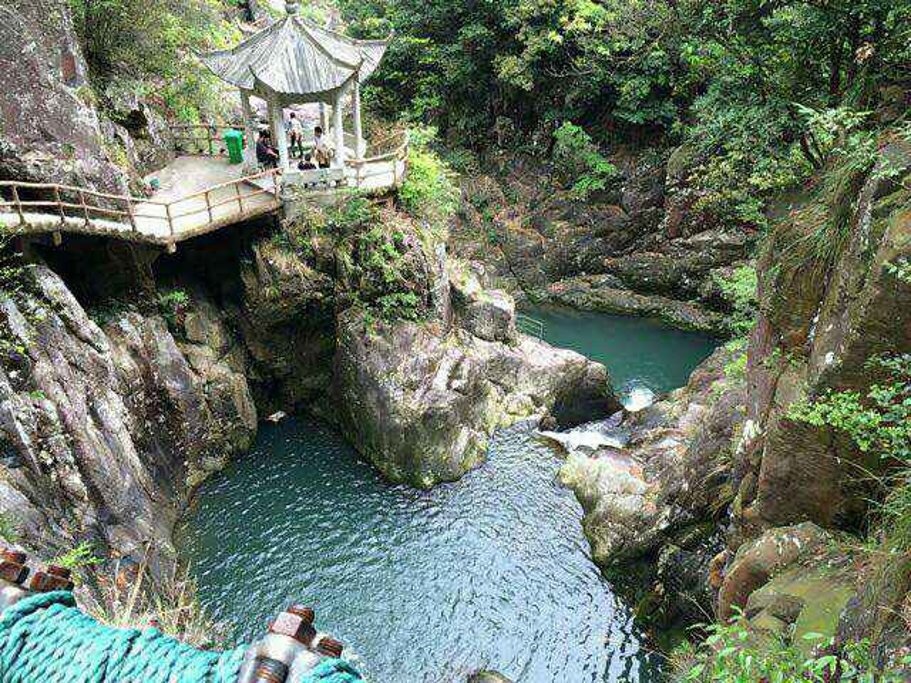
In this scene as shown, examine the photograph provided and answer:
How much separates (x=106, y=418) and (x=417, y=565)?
7518 mm

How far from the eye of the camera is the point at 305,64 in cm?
1636

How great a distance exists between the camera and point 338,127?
17.7m

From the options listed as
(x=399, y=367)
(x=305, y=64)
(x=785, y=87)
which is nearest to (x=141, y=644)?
(x=785, y=87)

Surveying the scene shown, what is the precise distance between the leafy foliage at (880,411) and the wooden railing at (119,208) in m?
13.6

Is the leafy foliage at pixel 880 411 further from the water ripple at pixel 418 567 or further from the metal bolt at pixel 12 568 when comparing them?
the water ripple at pixel 418 567

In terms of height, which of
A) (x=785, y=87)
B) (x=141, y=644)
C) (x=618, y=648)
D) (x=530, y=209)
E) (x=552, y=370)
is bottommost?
(x=618, y=648)

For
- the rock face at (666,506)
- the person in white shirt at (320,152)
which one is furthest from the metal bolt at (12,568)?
the person in white shirt at (320,152)

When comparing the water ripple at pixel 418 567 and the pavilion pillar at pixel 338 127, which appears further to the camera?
the pavilion pillar at pixel 338 127

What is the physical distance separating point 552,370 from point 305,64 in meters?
11.8

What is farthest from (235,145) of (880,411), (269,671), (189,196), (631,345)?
(269,671)

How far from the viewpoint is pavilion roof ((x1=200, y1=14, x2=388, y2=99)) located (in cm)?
1608

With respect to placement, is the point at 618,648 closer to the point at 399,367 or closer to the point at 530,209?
the point at 399,367

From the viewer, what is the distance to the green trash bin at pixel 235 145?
19.9 m

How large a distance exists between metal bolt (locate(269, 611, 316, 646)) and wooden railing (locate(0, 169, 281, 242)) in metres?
13.2
